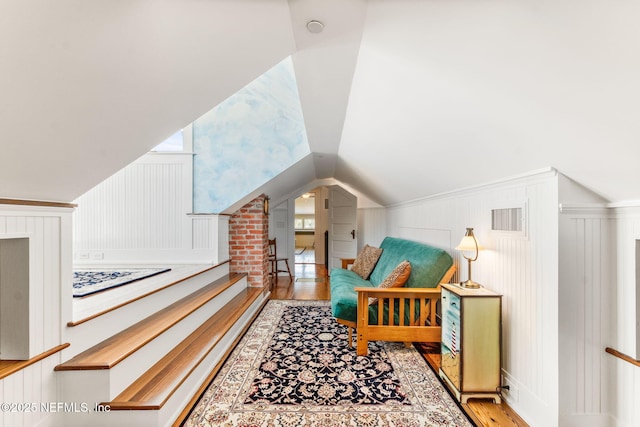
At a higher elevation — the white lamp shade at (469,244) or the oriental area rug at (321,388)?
the white lamp shade at (469,244)

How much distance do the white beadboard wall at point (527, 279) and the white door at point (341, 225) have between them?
3884 mm

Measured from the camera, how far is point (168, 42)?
115 cm

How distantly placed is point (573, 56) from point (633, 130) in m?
0.40

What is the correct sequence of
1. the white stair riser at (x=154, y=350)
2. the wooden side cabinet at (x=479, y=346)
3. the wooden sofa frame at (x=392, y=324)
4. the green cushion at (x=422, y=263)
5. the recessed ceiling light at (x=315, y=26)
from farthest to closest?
Answer: 1. the green cushion at (x=422, y=263)
2. the wooden sofa frame at (x=392, y=324)
3. the wooden side cabinet at (x=479, y=346)
4. the white stair riser at (x=154, y=350)
5. the recessed ceiling light at (x=315, y=26)

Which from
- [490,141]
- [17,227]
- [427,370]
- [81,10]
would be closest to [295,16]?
[81,10]

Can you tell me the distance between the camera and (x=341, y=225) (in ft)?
21.3

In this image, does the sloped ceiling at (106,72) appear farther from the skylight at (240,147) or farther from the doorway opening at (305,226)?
the doorway opening at (305,226)

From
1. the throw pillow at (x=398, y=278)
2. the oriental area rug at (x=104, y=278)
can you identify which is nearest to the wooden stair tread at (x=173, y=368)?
the oriental area rug at (x=104, y=278)

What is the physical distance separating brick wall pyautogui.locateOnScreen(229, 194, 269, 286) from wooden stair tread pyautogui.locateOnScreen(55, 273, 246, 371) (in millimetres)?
1321

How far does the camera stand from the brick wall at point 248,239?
4395 mm

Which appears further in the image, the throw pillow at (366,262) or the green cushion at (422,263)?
the throw pillow at (366,262)

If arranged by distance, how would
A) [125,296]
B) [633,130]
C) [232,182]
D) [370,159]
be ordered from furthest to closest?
[232,182] < [370,159] < [125,296] < [633,130]

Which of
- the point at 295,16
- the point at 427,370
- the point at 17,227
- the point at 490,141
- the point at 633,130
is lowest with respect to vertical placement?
the point at 427,370

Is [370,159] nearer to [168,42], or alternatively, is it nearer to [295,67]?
[295,67]
